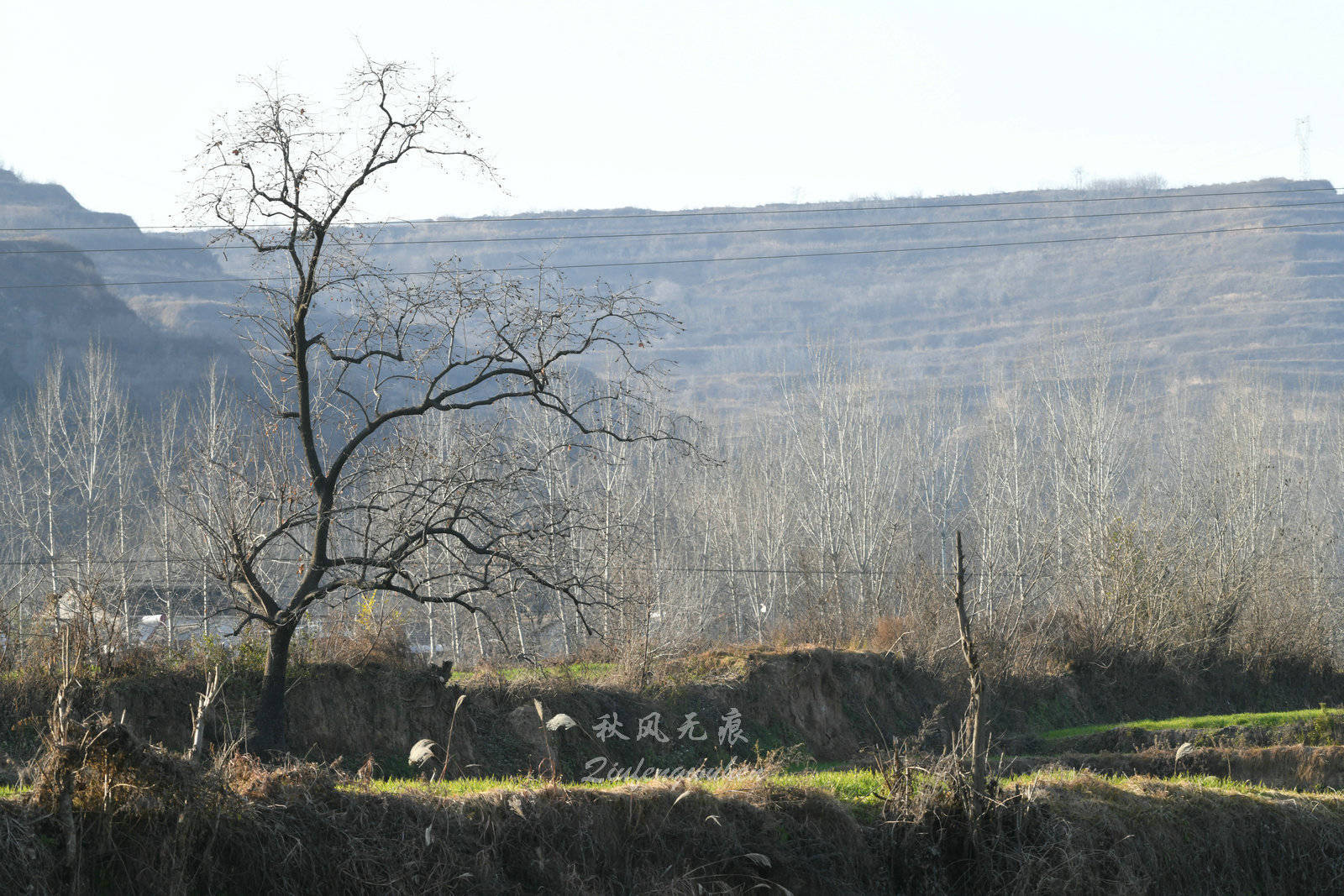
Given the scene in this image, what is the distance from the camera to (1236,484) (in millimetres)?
42375

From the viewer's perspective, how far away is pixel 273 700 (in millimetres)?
14328

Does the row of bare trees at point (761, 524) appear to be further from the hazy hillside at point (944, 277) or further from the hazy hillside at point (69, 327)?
the hazy hillside at point (944, 277)

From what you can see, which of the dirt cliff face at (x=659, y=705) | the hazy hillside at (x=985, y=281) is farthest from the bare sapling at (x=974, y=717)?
the hazy hillside at (x=985, y=281)

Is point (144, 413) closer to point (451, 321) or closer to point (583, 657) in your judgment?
point (583, 657)

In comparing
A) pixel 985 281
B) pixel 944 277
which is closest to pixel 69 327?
pixel 944 277

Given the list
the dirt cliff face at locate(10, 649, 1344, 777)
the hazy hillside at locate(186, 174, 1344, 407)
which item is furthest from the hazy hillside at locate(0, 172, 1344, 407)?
the dirt cliff face at locate(10, 649, 1344, 777)

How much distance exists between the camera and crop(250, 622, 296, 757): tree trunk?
14.1m

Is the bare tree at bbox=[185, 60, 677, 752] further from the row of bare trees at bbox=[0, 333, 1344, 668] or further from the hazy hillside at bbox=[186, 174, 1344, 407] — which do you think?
the hazy hillside at bbox=[186, 174, 1344, 407]

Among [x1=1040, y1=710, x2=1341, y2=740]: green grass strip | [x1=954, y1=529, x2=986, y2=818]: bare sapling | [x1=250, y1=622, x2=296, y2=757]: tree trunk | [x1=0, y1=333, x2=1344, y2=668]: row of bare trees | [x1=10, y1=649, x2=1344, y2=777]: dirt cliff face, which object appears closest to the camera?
[x1=954, y1=529, x2=986, y2=818]: bare sapling

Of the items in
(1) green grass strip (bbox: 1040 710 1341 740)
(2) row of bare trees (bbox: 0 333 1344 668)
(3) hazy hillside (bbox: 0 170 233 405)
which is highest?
(3) hazy hillside (bbox: 0 170 233 405)

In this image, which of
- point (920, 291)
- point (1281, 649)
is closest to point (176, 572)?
point (1281, 649)

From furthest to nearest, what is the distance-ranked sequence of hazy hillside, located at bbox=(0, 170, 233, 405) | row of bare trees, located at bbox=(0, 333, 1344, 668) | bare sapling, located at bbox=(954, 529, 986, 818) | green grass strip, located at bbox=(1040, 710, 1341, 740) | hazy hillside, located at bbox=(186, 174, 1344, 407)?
hazy hillside, located at bbox=(186, 174, 1344, 407), hazy hillside, located at bbox=(0, 170, 233, 405), green grass strip, located at bbox=(1040, 710, 1341, 740), row of bare trees, located at bbox=(0, 333, 1344, 668), bare sapling, located at bbox=(954, 529, 986, 818)

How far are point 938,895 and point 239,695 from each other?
10754mm

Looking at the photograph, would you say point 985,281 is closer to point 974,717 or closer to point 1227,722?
point 1227,722
